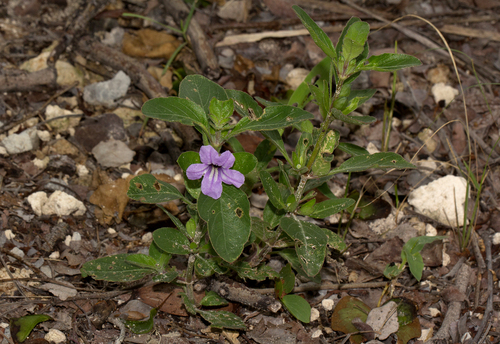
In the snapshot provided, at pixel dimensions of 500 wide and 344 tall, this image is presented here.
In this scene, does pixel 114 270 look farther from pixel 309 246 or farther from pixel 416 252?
pixel 416 252

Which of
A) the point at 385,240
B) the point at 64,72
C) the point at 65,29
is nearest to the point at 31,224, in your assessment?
the point at 64,72

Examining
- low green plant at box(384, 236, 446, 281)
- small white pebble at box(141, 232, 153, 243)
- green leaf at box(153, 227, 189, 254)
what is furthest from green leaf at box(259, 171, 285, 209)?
small white pebble at box(141, 232, 153, 243)

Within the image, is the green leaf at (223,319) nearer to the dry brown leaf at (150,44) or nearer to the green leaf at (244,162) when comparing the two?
the green leaf at (244,162)

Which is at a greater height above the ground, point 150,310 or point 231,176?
point 231,176

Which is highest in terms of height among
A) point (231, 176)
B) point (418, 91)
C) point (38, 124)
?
point (231, 176)

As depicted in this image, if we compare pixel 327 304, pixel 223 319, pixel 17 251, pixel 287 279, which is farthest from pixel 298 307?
pixel 17 251

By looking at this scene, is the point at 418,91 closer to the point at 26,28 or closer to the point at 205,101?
the point at 205,101
